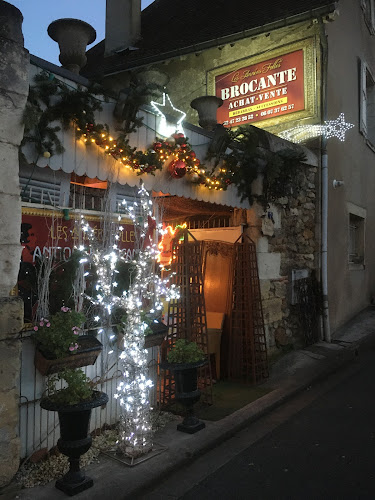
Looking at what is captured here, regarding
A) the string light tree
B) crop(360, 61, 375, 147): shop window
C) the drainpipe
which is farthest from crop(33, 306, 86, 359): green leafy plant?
crop(360, 61, 375, 147): shop window

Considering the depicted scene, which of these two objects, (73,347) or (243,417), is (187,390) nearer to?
(243,417)

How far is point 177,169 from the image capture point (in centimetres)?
519

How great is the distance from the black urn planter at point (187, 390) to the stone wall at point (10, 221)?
5.34 ft

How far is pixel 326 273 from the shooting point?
8602 millimetres

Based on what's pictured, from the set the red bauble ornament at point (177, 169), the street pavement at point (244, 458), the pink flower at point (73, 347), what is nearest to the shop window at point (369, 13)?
the red bauble ornament at point (177, 169)

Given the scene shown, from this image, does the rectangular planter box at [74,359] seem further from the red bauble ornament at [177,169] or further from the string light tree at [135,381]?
the red bauble ornament at [177,169]

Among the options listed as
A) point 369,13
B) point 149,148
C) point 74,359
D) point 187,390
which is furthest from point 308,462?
point 369,13

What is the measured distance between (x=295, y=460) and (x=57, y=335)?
246 cm

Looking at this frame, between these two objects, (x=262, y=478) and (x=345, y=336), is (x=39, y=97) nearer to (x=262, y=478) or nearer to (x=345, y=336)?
(x=262, y=478)

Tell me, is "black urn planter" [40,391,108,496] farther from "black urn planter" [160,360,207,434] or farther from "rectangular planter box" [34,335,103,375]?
"black urn planter" [160,360,207,434]

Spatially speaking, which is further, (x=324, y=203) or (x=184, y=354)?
(x=324, y=203)

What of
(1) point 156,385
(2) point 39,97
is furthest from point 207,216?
(2) point 39,97

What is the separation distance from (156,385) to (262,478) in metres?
1.78

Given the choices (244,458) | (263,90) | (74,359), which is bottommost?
(244,458)
